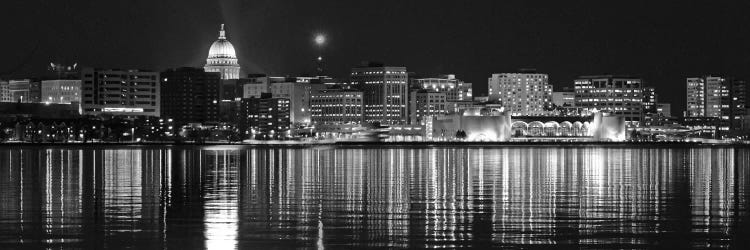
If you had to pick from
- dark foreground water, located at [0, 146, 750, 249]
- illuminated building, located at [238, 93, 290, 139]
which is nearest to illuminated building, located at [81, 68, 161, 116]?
illuminated building, located at [238, 93, 290, 139]

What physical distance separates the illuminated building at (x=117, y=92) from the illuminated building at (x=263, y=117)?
630 inches

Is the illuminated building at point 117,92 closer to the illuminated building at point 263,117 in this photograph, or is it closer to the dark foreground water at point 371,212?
the illuminated building at point 263,117

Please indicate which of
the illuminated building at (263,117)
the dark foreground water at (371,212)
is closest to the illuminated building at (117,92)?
the illuminated building at (263,117)

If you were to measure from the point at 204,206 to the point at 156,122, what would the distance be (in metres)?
151

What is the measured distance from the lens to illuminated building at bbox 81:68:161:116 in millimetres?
194625

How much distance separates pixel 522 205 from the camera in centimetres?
3347

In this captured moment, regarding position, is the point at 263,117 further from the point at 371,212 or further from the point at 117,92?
the point at 371,212

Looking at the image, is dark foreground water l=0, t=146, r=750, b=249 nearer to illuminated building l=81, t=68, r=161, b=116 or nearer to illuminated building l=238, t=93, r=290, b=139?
illuminated building l=238, t=93, r=290, b=139

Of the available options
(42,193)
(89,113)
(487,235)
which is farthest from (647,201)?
(89,113)

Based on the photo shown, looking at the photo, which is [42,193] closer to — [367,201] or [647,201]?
[367,201]

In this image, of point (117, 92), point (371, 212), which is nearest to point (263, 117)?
point (117, 92)

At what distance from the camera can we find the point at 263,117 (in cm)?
19238

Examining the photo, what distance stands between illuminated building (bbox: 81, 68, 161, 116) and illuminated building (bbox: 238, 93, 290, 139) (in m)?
16.0

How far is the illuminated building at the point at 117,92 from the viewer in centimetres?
19462
